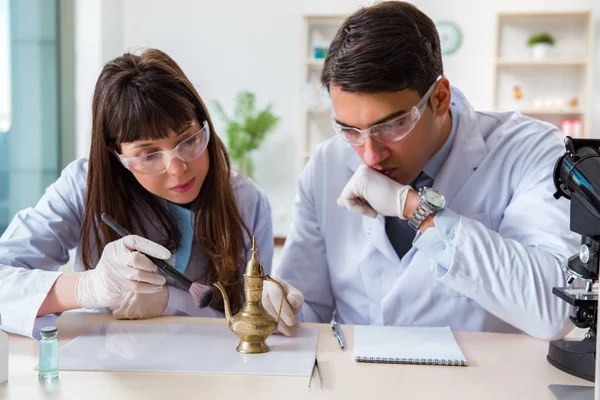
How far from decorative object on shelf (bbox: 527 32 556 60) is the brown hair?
14.2ft

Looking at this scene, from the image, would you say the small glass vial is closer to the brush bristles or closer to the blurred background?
the brush bristles

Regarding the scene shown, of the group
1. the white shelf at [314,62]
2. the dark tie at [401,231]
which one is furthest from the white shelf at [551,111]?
the dark tie at [401,231]

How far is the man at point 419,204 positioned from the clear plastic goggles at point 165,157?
0.39 metres

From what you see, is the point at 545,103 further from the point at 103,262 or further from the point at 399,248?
the point at 103,262

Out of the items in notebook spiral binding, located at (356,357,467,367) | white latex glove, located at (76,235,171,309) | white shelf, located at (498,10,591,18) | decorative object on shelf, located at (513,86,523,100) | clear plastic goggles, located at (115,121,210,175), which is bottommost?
notebook spiral binding, located at (356,357,467,367)

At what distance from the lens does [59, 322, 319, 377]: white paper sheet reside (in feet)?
4.16

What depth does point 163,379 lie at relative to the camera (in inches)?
47.8

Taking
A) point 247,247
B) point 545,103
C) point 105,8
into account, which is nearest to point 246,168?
point 105,8

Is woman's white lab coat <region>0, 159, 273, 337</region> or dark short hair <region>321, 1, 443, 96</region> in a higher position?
dark short hair <region>321, 1, 443, 96</region>

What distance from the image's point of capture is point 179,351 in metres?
1.38

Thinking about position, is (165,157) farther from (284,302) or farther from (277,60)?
(277,60)

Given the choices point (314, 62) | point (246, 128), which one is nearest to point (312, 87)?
point (314, 62)

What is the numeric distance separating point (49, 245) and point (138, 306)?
401mm

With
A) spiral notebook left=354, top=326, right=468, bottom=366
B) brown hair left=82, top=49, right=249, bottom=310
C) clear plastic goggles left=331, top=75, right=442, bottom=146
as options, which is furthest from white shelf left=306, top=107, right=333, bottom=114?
spiral notebook left=354, top=326, right=468, bottom=366
